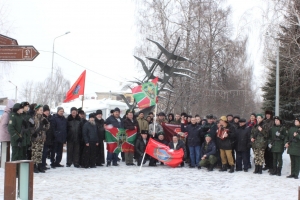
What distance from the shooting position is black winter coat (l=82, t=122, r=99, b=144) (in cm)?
1261

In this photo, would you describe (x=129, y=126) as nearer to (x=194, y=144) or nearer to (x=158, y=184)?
(x=194, y=144)

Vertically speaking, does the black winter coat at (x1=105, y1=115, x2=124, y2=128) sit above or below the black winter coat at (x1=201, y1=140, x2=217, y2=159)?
above

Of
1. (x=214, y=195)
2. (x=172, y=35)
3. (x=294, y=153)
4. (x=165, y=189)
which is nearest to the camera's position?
(x=214, y=195)

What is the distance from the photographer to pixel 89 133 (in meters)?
12.7

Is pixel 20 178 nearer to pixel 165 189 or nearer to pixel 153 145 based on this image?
pixel 165 189

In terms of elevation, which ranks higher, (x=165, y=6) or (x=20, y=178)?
(x=165, y=6)

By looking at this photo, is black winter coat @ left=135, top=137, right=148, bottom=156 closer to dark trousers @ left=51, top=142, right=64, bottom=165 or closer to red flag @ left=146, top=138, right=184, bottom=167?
red flag @ left=146, top=138, right=184, bottom=167

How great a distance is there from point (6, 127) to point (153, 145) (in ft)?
14.5

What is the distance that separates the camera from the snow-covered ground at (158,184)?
8.69 meters

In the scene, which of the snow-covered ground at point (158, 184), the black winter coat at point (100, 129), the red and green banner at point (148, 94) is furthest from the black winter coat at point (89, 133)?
the red and green banner at point (148, 94)

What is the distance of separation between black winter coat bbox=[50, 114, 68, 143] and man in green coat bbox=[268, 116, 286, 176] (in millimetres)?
5986

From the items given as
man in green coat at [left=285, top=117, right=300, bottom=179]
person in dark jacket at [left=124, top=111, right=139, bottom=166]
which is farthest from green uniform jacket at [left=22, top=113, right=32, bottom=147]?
man in green coat at [left=285, top=117, right=300, bottom=179]

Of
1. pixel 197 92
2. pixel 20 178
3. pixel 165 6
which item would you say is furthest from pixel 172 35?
pixel 20 178

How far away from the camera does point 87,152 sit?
501 inches
